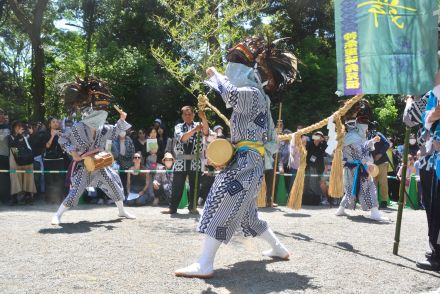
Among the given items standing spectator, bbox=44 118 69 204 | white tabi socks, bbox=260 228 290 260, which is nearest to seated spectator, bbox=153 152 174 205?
standing spectator, bbox=44 118 69 204

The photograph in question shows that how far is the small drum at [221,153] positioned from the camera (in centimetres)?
403

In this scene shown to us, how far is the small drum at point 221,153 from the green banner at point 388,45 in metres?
1.36

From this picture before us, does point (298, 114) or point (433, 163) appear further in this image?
point (298, 114)

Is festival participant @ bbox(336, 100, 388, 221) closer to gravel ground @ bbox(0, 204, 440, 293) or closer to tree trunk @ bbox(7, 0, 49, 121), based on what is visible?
gravel ground @ bbox(0, 204, 440, 293)

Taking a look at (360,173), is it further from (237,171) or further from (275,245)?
(237,171)

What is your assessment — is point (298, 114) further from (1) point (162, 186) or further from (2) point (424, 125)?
(2) point (424, 125)

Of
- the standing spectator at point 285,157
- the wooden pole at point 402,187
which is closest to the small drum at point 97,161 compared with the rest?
the wooden pole at point 402,187

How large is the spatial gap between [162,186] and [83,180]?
3.00 m

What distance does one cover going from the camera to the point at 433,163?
426 cm

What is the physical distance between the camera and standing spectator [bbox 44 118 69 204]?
9344 mm

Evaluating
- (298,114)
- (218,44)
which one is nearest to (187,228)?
(218,44)

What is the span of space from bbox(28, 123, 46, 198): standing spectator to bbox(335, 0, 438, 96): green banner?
21.7ft

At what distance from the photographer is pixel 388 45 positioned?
4332mm

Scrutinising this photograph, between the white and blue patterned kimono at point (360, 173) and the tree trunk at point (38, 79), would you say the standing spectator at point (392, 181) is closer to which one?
the white and blue patterned kimono at point (360, 173)
